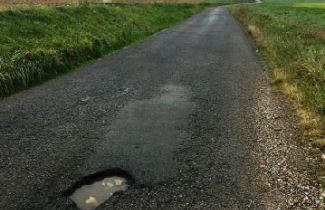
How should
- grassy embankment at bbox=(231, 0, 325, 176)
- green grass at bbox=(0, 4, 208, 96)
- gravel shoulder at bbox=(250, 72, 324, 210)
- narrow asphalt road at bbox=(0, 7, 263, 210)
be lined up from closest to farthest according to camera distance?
1. gravel shoulder at bbox=(250, 72, 324, 210)
2. narrow asphalt road at bbox=(0, 7, 263, 210)
3. grassy embankment at bbox=(231, 0, 325, 176)
4. green grass at bbox=(0, 4, 208, 96)

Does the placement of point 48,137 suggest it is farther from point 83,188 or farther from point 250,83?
point 250,83

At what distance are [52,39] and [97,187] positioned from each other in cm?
1160

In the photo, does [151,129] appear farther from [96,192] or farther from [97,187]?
[96,192]

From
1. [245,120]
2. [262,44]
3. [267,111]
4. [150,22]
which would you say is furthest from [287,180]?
[150,22]

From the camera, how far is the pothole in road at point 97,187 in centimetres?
605

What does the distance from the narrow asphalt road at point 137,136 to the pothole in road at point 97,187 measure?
15 cm

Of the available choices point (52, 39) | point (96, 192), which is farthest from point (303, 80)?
point (52, 39)

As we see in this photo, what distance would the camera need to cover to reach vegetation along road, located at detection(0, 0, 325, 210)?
6.31 meters

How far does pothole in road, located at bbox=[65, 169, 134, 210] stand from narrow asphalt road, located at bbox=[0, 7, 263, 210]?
15 cm

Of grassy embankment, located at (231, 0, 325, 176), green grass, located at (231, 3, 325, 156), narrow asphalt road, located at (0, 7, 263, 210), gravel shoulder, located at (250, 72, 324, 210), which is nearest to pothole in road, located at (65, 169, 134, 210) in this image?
narrow asphalt road, located at (0, 7, 263, 210)

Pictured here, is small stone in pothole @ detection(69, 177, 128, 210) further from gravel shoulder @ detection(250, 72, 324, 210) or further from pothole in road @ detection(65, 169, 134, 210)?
gravel shoulder @ detection(250, 72, 324, 210)

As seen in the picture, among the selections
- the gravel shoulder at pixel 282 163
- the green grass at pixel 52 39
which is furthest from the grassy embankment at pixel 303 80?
the green grass at pixel 52 39

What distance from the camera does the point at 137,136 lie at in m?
8.55

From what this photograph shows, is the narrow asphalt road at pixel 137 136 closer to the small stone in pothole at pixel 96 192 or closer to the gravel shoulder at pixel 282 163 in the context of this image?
the small stone in pothole at pixel 96 192
